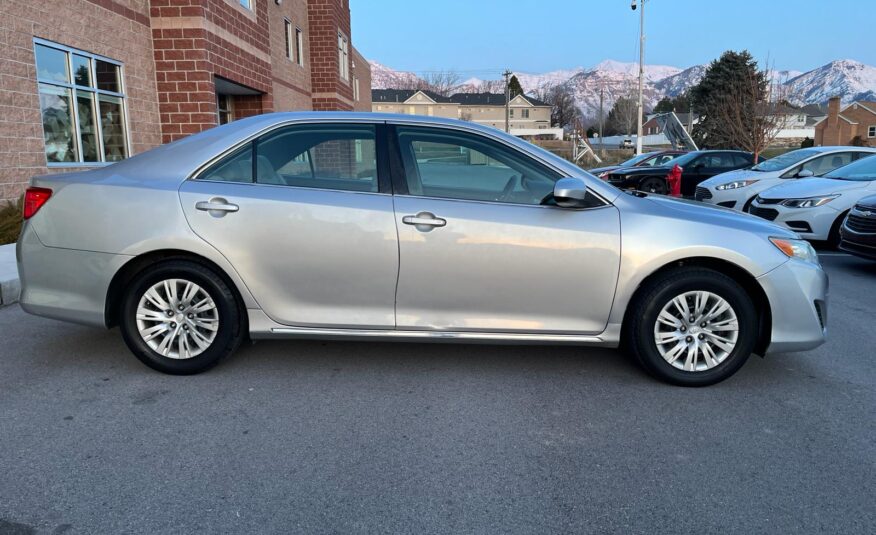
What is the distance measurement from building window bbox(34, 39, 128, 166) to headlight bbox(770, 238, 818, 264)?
1010 centimetres

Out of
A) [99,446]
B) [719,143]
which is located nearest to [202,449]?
[99,446]

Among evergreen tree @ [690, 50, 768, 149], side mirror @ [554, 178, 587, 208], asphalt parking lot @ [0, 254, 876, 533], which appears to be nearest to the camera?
asphalt parking lot @ [0, 254, 876, 533]

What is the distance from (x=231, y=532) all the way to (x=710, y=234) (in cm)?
312

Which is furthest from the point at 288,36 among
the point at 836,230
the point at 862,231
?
the point at 862,231

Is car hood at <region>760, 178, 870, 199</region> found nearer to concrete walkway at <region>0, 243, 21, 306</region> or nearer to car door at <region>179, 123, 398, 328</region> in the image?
car door at <region>179, 123, 398, 328</region>

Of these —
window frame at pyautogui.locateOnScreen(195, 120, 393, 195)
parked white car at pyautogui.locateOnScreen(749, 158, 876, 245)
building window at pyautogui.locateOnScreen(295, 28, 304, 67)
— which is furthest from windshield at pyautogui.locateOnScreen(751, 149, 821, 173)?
building window at pyautogui.locateOnScreen(295, 28, 304, 67)

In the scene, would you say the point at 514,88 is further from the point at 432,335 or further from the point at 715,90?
the point at 432,335

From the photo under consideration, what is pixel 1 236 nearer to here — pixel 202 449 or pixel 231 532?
pixel 202 449

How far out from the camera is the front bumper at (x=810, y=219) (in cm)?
918

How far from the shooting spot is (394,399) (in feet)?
12.3

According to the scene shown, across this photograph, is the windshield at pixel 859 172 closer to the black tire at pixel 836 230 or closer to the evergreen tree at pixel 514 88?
the black tire at pixel 836 230

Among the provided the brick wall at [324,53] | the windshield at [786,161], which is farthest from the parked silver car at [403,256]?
the brick wall at [324,53]

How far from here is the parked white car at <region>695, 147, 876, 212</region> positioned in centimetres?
1169

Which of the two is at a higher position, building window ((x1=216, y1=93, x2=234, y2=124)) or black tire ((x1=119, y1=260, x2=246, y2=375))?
building window ((x1=216, y1=93, x2=234, y2=124))
